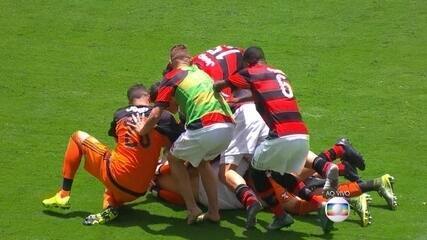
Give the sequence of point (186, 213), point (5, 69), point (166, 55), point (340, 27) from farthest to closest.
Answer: point (340, 27) → point (166, 55) → point (5, 69) → point (186, 213)

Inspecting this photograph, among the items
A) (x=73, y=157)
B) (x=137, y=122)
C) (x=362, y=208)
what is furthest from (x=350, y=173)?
(x=73, y=157)

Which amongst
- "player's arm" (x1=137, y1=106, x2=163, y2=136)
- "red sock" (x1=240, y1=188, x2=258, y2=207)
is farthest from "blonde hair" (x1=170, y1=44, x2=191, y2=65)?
"red sock" (x1=240, y1=188, x2=258, y2=207)

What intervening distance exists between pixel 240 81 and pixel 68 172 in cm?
181

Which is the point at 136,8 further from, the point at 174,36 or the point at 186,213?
the point at 186,213

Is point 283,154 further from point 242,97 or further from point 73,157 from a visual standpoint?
point 73,157

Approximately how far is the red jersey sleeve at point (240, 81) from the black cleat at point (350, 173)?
1.50 metres

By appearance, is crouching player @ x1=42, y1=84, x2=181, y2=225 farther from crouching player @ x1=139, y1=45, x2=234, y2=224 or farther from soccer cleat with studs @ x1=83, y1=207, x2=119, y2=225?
crouching player @ x1=139, y1=45, x2=234, y2=224

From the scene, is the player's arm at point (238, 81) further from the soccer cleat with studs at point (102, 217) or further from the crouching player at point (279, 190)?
the soccer cleat with studs at point (102, 217)

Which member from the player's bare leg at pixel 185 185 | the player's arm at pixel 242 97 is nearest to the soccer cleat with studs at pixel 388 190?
the player's arm at pixel 242 97

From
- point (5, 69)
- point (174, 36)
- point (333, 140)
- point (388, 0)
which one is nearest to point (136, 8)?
point (174, 36)

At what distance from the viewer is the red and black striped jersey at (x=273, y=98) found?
6.79 meters

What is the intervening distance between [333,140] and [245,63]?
97.5 inches

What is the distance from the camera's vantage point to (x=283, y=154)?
22.2 ft

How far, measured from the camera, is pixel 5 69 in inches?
457
